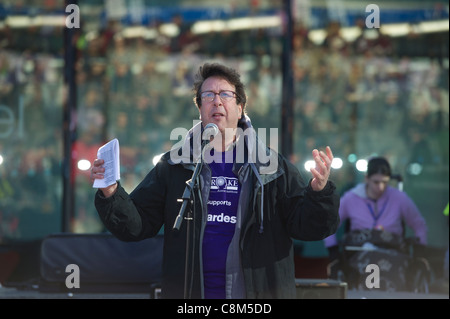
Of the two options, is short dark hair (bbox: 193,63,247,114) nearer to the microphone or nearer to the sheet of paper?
the microphone

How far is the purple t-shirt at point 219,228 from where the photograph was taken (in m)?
3.35

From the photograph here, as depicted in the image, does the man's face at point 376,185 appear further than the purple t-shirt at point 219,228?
Yes

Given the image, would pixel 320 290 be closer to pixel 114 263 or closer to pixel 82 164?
pixel 114 263

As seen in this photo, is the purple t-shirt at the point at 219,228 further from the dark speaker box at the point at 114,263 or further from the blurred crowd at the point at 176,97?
the blurred crowd at the point at 176,97

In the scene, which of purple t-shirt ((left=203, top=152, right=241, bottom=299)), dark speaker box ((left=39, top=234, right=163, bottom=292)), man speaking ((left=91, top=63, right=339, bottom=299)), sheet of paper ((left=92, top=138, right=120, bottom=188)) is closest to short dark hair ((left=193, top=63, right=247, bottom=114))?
man speaking ((left=91, top=63, right=339, bottom=299))

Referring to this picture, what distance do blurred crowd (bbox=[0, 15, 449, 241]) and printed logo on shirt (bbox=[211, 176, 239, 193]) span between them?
4812 millimetres

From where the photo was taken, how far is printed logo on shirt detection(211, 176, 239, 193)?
11.4ft

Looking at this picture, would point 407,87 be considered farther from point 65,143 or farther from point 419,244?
point 65,143

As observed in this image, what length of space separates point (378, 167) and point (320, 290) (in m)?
2.20

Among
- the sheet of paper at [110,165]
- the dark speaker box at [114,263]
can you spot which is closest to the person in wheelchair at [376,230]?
the dark speaker box at [114,263]

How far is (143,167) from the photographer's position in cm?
834
